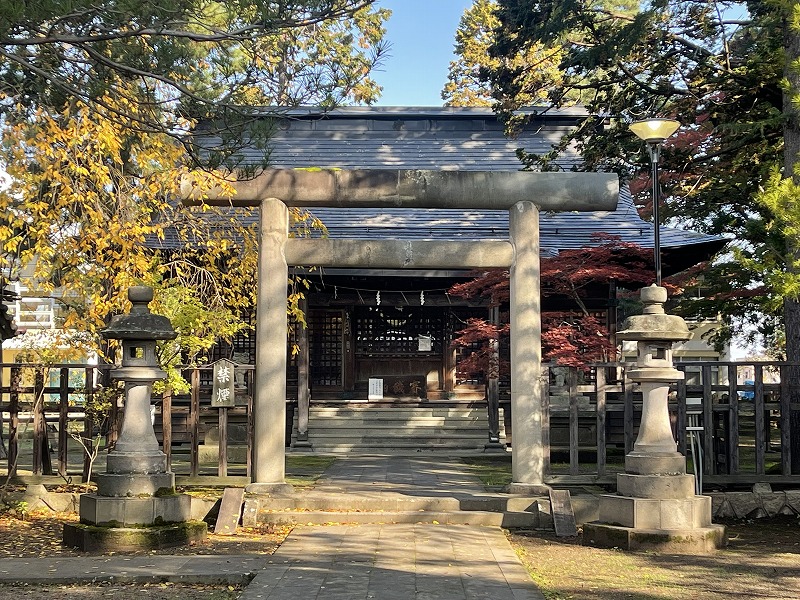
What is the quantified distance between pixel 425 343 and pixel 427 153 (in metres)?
5.30

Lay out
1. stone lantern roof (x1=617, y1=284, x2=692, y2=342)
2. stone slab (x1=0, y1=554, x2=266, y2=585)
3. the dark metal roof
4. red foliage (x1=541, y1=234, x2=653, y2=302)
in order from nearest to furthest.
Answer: stone slab (x1=0, y1=554, x2=266, y2=585) < stone lantern roof (x1=617, y1=284, x2=692, y2=342) < red foliage (x1=541, y1=234, x2=653, y2=302) < the dark metal roof

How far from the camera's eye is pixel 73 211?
10.1m

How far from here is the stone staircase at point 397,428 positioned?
17.5 m

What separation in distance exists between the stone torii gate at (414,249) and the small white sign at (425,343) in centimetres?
1076

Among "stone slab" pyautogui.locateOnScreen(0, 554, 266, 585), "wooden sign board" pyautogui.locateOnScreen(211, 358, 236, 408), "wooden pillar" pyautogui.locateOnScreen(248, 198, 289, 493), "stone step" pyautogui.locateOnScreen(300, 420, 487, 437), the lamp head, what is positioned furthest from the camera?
"stone step" pyautogui.locateOnScreen(300, 420, 487, 437)

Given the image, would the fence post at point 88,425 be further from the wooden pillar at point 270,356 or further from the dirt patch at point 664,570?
the dirt patch at point 664,570

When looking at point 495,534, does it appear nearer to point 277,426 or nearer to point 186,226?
point 277,426

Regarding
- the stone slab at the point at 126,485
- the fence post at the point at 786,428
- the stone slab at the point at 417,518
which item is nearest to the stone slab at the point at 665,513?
the stone slab at the point at 417,518

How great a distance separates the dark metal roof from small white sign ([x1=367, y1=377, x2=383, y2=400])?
3258 mm

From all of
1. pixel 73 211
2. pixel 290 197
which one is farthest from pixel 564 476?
pixel 73 211

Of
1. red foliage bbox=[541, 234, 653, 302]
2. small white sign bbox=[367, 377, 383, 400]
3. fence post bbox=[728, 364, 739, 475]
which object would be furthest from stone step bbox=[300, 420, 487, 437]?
fence post bbox=[728, 364, 739, 475]

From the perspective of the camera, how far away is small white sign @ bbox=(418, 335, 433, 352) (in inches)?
818

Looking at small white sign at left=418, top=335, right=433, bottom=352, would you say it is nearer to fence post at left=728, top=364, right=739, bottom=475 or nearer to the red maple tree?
the red maple tree

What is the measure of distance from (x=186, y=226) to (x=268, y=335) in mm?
2559
